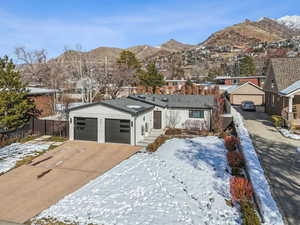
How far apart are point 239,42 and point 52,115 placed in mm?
159886

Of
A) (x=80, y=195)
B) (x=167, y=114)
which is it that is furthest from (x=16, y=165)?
(x=167, y=114)

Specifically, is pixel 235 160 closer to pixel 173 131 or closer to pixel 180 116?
pixel 173 131

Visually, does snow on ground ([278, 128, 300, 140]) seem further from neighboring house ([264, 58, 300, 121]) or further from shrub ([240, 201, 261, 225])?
shrub ([240, 201, 261, 225])

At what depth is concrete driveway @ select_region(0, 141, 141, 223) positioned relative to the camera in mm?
8914

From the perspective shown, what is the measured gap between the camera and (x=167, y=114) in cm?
2106

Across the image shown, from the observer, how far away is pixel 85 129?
17578mm

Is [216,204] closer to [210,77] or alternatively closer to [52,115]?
[52,115]

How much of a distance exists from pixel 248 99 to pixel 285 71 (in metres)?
14.2

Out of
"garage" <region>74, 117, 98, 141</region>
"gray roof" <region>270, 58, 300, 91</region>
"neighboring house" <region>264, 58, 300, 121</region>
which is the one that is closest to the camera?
"garage" <region>74, 117, 98, 141</region>

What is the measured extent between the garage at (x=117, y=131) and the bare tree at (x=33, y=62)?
32433mm

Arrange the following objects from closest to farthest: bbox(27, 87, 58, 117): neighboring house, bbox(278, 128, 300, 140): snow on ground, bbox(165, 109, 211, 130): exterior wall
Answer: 1. bbox(278, 128, 300, 140): snow on ground
2. bbox(165, 109, 211, 130): exterior wall
3. bbox(27, 87, 58, 117): neighboring house

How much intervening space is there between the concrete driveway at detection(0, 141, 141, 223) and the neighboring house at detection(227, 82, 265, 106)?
25.8 metres

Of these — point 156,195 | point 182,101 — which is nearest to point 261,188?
point 156,195

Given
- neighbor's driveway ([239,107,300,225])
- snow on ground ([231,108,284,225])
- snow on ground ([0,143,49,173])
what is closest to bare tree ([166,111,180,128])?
neighbor's driveway ([239,107,300,225])
